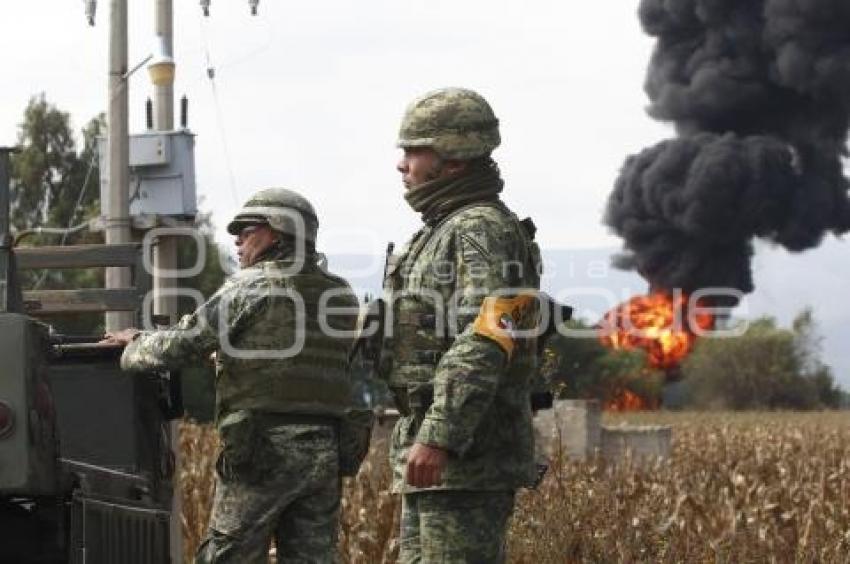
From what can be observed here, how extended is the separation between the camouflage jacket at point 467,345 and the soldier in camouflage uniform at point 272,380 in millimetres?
1184

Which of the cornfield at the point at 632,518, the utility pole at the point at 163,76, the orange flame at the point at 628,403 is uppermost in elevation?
the utility pole at the point at 163,76

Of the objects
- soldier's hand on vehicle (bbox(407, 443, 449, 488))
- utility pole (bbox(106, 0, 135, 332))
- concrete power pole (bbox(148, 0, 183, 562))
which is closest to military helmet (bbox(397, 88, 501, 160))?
soldier's hand on vehicle (bbox(407, 443, 449, 488))

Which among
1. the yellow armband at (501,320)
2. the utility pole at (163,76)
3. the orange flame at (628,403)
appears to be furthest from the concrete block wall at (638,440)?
the orange flame at (628,403)

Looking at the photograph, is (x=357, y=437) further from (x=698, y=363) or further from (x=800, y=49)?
(x=698, y=363)

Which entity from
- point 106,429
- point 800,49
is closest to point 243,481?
point 106,429

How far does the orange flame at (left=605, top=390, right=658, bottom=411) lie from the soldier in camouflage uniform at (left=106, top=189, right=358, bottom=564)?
70.9 m

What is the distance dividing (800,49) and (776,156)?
375cm

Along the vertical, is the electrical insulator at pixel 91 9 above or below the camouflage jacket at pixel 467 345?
above

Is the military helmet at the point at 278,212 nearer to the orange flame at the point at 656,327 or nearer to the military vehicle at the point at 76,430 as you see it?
the military vehicle at the point at 76,430

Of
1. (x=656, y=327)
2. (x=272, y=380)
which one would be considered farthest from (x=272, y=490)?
(x=656, y=327)

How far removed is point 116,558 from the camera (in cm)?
612

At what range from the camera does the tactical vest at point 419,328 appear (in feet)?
18.3

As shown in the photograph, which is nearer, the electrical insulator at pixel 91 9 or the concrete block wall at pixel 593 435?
the electrical insulator at pixel 91 9

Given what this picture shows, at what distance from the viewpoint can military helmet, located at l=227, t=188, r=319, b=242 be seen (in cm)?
696
